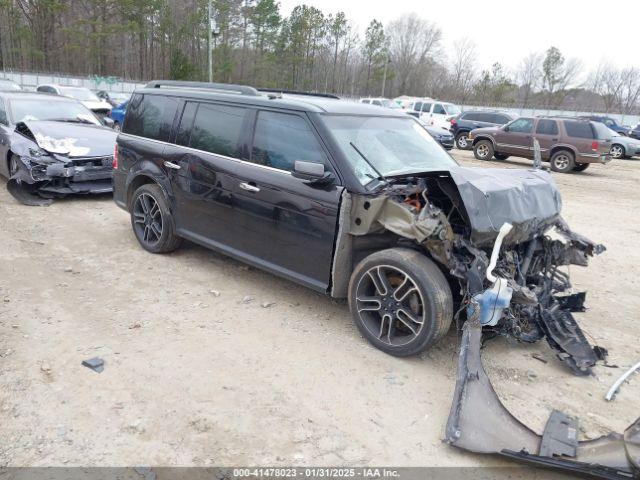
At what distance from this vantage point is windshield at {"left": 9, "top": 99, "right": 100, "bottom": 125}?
8830mm

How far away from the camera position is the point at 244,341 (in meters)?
3.94

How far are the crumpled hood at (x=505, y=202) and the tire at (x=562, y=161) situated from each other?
13349 millimetres

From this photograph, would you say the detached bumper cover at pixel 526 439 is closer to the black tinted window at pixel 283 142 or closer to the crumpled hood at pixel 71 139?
the black tinted window at pixel 283 142

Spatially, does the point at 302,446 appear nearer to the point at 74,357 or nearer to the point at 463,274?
the point at 463,274

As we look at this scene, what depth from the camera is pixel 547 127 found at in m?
17.0

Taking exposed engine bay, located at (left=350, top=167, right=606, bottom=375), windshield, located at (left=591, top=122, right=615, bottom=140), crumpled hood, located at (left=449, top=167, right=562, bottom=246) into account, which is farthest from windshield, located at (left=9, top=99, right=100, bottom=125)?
windshield, located at (left=591, top=122, right=615, bottom=140)

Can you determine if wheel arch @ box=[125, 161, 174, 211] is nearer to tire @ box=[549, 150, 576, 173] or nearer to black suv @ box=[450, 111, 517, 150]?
tire @ box=[549, 150, 576, 173]

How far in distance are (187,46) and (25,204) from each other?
183ft

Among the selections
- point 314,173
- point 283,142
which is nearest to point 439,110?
point 283,142

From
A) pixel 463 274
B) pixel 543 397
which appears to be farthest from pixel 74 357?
pixel 543 397

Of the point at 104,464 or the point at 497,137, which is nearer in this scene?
the point at 104,464

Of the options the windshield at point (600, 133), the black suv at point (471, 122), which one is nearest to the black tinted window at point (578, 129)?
the windshield at point (600, 133)

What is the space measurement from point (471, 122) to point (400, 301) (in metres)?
20.4

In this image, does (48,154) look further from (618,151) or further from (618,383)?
(618,151)
